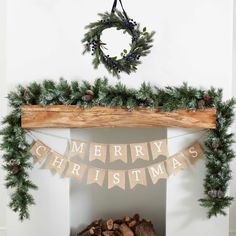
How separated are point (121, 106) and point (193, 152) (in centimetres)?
53

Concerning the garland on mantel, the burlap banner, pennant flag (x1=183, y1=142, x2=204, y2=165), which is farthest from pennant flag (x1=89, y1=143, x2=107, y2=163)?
pennant flag (x1=183, y1=142, x2=204, y2=165)

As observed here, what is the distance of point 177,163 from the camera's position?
8.21 ft

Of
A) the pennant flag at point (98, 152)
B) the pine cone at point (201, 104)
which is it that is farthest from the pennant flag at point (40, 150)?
the pine cone at point (201, 104)

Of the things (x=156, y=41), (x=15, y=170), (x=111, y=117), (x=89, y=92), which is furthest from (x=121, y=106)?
(x=15, y=170)

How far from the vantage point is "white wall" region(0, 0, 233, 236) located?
2.44 meters

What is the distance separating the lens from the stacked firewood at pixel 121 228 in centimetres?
261

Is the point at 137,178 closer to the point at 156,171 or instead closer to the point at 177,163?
the point at 156,171

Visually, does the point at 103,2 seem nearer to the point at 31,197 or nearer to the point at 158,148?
the point at 158,148

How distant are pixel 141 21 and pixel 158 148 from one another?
0.77 meters

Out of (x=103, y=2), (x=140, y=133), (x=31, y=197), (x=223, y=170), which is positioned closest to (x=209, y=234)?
(x=223, y=170)

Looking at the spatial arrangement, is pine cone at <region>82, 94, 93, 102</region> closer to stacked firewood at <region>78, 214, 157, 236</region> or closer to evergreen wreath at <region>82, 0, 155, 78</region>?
evergreen wreath at <region>82, 0, 155, 78</region>

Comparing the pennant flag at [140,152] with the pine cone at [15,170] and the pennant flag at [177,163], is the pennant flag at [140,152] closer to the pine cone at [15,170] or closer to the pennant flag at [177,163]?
the pennant flag at [177,163]

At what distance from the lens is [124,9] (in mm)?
2447

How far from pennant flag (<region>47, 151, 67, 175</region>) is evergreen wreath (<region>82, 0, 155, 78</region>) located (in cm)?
59
